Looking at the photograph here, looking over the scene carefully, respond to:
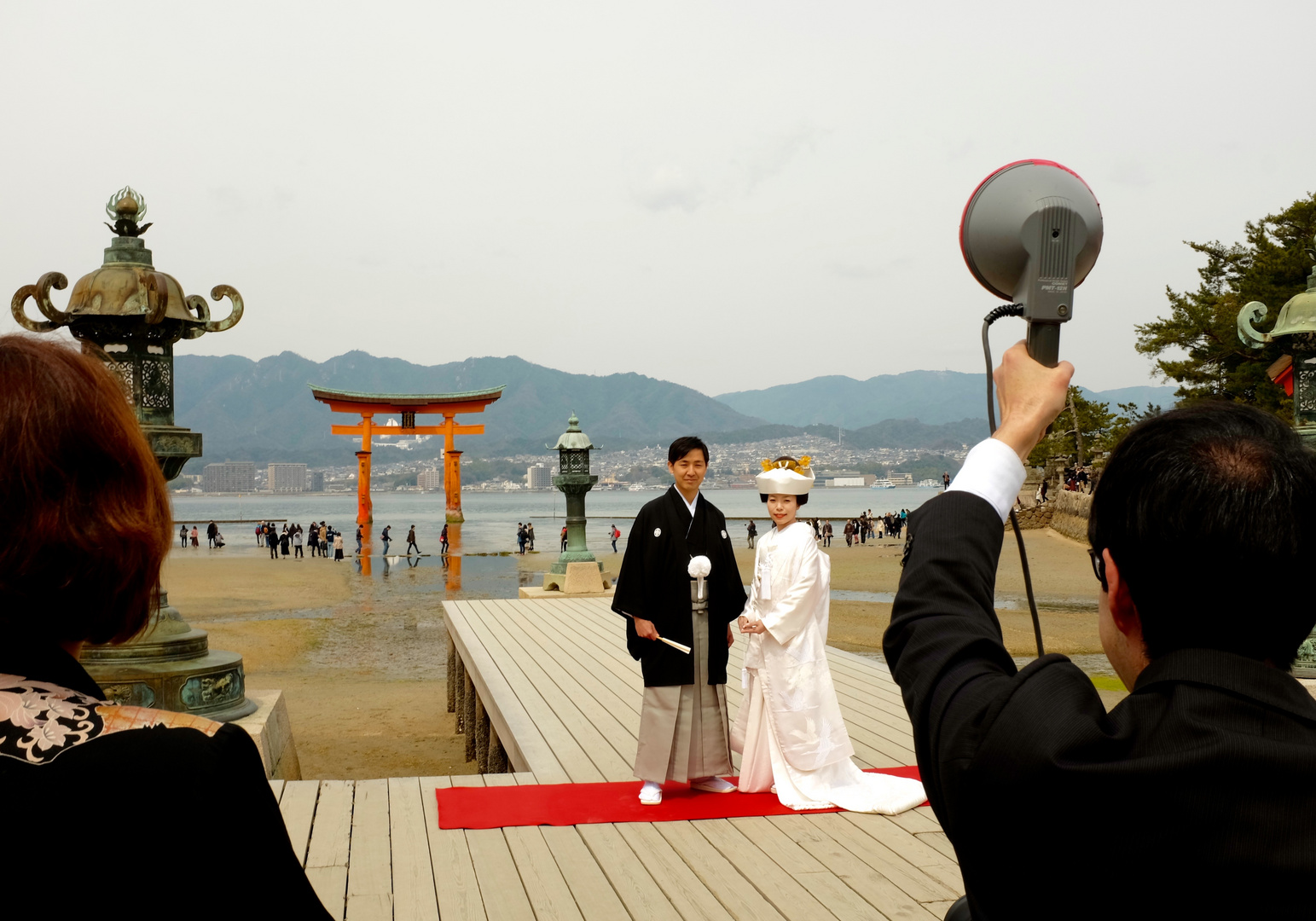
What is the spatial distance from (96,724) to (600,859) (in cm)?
310

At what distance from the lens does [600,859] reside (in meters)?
3.67

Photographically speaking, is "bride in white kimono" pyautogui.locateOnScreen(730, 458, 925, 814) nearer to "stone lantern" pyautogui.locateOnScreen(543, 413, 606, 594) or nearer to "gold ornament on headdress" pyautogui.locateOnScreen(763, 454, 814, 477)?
"gold ornament on headdress" pyautogui.locateOnScreen(763, 454, 814, 477)

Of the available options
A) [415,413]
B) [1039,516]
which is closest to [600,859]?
[1039,516]

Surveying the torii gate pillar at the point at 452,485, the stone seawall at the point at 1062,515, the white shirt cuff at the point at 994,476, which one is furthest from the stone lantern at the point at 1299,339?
the torii gate pillar at the point at 452,485

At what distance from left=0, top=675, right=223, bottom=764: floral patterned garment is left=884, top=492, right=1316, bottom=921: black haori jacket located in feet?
2.27

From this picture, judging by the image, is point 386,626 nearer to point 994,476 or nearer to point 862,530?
point 994,476

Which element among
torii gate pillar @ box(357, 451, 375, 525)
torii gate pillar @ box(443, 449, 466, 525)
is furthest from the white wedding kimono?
torii gate pillar @ box(443, 449, 466, 525)

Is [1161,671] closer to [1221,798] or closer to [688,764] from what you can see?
[1221,798]

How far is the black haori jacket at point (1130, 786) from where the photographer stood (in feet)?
2.79

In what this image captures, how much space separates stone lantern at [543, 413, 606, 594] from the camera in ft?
A: 43.4

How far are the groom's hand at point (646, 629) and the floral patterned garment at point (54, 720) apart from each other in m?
3.82

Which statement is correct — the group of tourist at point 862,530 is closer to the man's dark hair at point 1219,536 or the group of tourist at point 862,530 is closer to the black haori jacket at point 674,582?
the black haori jacket at point 674,582

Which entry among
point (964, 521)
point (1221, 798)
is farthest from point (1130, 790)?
point (964, 521)

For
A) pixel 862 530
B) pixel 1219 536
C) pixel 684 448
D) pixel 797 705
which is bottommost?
pixel 862 530
